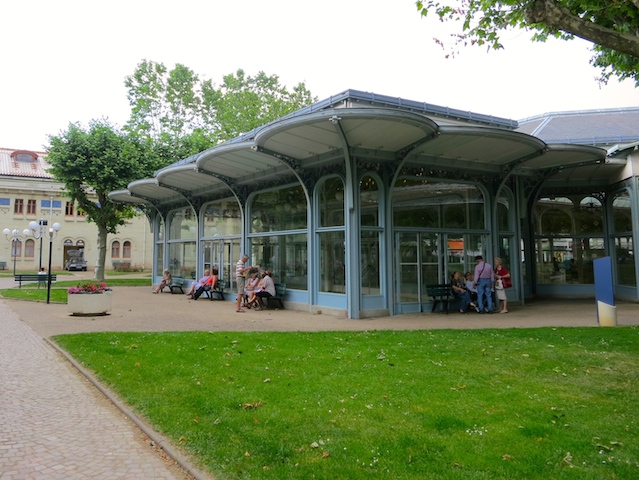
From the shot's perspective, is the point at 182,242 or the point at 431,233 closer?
the point at 431,233

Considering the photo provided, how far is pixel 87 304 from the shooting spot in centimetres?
1330

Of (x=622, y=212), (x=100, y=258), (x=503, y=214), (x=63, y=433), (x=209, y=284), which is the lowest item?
(x=63, y=433)

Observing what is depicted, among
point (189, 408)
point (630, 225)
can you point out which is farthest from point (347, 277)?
point (630, 225)

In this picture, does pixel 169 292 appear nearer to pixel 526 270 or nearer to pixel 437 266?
pixel 437 266

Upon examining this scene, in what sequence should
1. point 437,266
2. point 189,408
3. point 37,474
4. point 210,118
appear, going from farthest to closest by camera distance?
1. point 210,118
2. point 437,266
3. point 189,408
4. point 37,474

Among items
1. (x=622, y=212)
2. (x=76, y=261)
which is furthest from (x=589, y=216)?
(x=76, y=261)

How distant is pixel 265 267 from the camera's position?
16.6m

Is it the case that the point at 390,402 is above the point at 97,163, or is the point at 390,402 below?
below

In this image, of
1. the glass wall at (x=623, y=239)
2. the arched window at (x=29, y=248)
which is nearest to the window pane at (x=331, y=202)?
the glass wall at (x=623, y=239)

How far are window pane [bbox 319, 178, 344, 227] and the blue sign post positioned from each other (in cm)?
630

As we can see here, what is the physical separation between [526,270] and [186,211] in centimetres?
1505

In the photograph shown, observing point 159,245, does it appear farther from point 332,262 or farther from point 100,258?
point 332,262

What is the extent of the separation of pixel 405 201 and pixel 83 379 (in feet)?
31.2

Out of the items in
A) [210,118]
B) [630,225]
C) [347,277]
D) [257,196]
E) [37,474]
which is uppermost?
[210,118]
